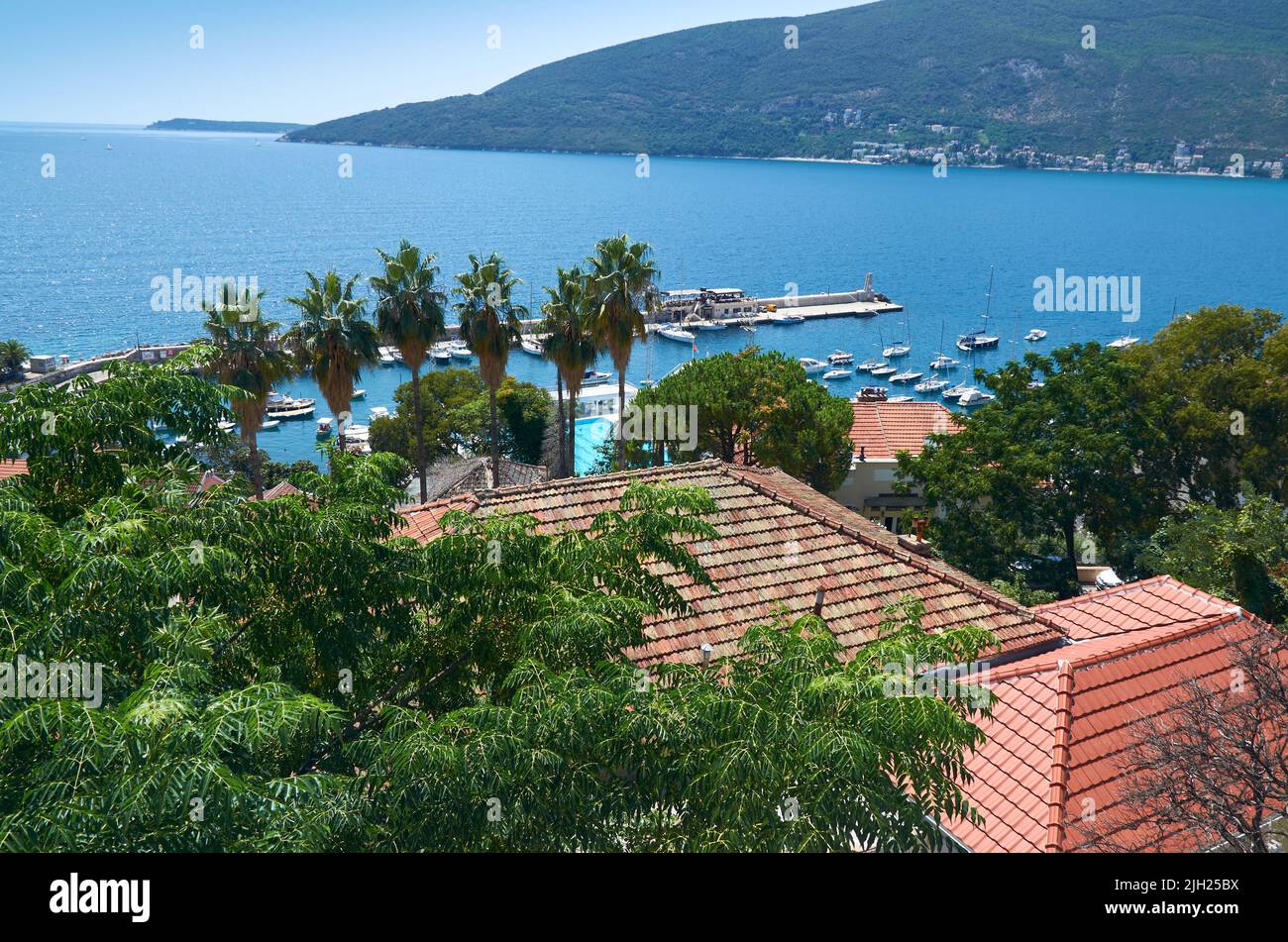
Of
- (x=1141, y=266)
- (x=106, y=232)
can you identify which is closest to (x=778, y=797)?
(x=1141, y=266)

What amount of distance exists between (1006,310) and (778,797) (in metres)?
145

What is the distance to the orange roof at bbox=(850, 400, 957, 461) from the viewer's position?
4288cm

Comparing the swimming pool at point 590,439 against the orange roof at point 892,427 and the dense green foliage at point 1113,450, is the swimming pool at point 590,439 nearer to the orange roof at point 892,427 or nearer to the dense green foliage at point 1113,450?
the orange roof at point 892,427

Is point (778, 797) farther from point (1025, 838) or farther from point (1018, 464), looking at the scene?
point (1018, 464)

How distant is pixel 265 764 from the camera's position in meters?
7.38

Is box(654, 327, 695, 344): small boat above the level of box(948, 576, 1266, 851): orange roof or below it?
above

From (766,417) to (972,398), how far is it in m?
63.4

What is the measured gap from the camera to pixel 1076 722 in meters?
13.9

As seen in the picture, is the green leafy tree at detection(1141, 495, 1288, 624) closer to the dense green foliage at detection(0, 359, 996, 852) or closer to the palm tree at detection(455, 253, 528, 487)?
the dense green foliage at detection(0, 359, 996, 852)

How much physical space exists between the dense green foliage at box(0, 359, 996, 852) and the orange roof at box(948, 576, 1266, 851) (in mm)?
4207

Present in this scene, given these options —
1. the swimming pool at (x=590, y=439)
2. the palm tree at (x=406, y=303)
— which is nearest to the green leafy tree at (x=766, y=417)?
the palm tree at (x=406, y=303)

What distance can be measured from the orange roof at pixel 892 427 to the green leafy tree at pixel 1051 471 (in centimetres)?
890

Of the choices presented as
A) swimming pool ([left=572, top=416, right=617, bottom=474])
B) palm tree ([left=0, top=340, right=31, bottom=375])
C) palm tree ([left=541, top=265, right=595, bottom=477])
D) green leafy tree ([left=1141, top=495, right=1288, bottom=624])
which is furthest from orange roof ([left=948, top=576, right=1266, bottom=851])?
palm tree ([left=0, top=340, right=31, bottom=375])

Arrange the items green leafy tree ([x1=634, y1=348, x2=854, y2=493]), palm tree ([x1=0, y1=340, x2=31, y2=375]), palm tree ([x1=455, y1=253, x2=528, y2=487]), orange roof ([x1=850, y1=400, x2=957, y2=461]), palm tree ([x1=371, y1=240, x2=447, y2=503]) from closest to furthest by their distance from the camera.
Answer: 1. palm tree ([x1=371, y1=240, x2=447, y2=503])
2. palm tree ([x1=455, y1=253, x2=528, y2=487])
3. green leafy tree ([x1=634, y1=348, x2=854, y2=493])
4. orange roof ([x1=850, y1=400, x2=957, y2=461])
5. palm tree ([x1=0, y1=340, x2=31, y2=375])
